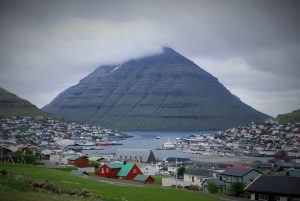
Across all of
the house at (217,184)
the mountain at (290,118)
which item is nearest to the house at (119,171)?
the house at (217,184)

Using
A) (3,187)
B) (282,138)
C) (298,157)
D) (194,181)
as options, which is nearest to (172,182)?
(194,181)

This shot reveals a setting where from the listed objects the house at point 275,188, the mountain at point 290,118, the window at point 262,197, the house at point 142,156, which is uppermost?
the mountain at point 290,118

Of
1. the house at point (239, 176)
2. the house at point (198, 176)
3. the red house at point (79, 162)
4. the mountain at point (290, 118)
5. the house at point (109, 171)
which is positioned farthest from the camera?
the mountain at point (290, 118)

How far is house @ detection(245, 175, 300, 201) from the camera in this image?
97.2 ft

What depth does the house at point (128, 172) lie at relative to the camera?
158ft

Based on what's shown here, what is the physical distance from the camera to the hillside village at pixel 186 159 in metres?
40.7

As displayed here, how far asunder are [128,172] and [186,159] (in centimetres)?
5334

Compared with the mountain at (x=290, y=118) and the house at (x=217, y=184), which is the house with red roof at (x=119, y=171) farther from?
the mountain at (x=290, y=118)

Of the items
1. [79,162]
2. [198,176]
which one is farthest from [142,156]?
[198,176]

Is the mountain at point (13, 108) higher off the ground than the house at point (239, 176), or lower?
higher

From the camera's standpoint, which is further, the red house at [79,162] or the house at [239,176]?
the red house at [79,162]

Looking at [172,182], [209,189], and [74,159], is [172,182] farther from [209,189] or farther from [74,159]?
[74,159]

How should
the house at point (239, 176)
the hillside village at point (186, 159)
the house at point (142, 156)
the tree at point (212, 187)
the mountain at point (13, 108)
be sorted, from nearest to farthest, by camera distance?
1. the tree at point (212, 187)
2. the hillside village at point (186, 159)
3. the house at point (239, 176)
4. the house at point (142, 156)
5. the mountain at point (13, 108)

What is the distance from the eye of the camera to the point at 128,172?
48188 millimetres
